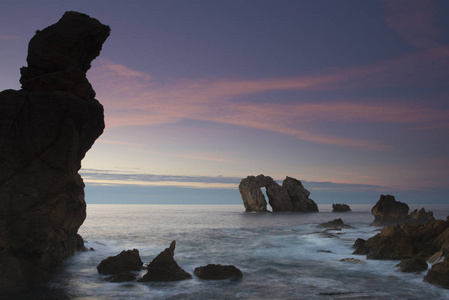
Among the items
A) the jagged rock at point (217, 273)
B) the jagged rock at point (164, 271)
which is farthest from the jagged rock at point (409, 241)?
the jagged rock at point (164, 271)

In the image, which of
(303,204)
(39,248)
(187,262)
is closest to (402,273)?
(187,262)

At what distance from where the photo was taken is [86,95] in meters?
21.8

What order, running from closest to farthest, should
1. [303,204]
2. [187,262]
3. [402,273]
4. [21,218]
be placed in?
[21,218] < [402,273] < [187,262] < [303,204]

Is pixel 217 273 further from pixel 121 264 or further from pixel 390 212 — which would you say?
pixel 390 212

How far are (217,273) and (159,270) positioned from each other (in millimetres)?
3633

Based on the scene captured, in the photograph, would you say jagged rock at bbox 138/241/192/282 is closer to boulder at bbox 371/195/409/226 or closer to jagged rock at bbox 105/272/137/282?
jagged rock at bbox 105/272/137/282

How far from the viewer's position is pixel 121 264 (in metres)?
23.6

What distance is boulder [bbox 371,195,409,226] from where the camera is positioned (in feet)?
226

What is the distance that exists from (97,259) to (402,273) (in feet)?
77.0

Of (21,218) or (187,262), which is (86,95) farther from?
(187,262)

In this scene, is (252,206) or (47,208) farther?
(252,206)

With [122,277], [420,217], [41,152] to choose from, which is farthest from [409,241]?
[420,217]

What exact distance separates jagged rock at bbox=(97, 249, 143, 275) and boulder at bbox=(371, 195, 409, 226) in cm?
5775

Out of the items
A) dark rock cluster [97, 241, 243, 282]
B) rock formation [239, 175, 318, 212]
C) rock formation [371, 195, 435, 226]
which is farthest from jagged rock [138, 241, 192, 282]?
rock formation [239, 175, 318, 212]
